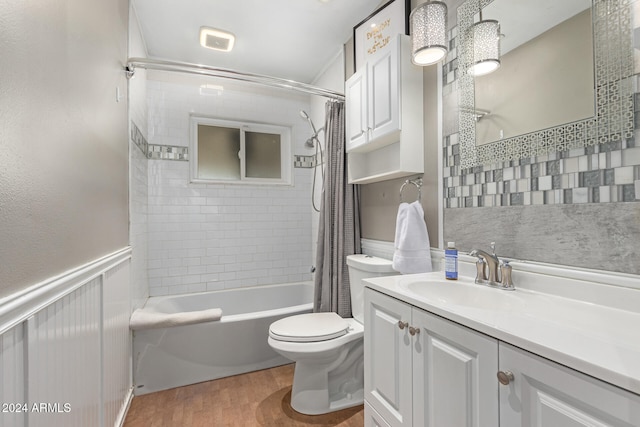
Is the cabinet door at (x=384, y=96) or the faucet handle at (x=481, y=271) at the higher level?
the cabinet door at (x=384, y=96)

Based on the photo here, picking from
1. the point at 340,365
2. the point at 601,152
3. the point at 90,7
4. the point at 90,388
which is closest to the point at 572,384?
the point at 601,152

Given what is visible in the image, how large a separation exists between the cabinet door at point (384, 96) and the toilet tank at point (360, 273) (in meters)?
0.77

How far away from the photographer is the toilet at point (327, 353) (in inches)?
64.6

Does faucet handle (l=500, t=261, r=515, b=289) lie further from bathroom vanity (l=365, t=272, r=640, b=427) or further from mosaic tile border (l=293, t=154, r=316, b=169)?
mosaic tile border (l=293, t=154, r=316, b=169)

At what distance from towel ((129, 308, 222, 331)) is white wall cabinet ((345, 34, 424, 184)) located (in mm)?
1482

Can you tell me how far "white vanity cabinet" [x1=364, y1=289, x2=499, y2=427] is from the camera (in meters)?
0.77

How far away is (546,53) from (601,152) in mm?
441

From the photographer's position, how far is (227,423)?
64.3 inches

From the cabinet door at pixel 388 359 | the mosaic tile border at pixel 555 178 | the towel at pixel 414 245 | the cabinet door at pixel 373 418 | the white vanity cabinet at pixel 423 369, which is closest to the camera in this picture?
the white vanity cabinet at pixel 423 369

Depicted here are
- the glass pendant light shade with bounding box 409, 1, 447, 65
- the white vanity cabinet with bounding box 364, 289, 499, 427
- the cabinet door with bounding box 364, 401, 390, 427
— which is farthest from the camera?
the glass pendant light shade with bounding box 409, 1, 447, 65

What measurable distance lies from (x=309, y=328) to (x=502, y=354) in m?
1.21

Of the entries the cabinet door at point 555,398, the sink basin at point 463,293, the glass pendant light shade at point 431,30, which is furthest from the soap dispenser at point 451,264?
the glass pendant light shade at point 431,30

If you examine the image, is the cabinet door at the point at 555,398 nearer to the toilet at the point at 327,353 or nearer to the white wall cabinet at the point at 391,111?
the toilet at the point at 327,353

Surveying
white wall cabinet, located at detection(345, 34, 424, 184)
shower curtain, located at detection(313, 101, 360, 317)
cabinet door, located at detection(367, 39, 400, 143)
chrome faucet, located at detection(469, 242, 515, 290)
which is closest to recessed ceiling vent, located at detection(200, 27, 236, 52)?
shower curtain, located at detection(313, 101, 360, 317)
